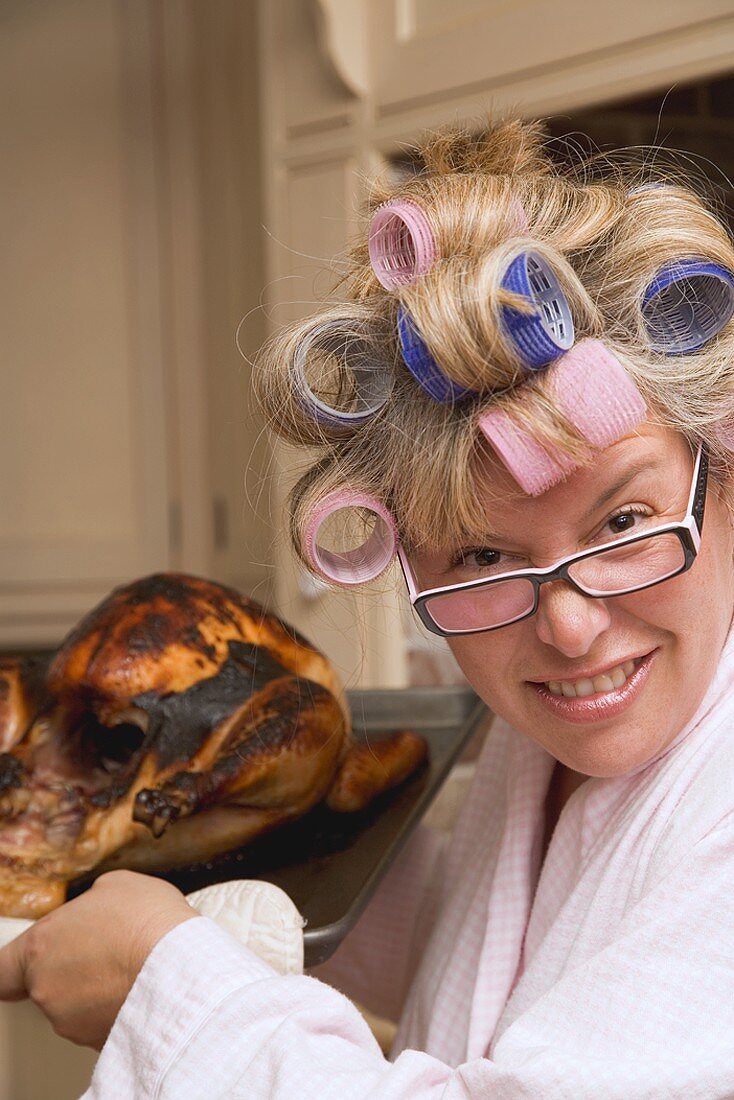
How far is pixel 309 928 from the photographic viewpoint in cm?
61

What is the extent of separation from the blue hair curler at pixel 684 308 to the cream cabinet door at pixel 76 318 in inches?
68.9

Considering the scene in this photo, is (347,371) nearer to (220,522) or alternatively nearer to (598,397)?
(598,397)

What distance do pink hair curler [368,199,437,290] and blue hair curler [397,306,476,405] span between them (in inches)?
0.9

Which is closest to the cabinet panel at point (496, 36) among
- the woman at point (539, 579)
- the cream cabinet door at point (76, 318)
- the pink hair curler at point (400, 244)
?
the woman at point (539, 579)

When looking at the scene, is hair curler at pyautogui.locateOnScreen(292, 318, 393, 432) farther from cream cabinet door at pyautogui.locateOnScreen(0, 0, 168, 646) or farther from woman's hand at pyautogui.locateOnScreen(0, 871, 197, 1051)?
cream cabinet door at pyautogui.locateOnScreen(0, 0, 168, 646)

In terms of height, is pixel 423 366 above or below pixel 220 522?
above

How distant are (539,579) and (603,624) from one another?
0.04 meters

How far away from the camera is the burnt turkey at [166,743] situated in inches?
29.5

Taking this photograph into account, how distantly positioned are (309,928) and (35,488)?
70.6 inches

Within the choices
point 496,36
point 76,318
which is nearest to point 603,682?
point 496,36

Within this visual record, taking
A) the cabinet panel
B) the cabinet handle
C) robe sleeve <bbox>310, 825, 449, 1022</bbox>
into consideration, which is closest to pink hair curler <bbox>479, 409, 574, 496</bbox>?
robe sleeve <bbox>310, 825, 449, 1022</bbox>

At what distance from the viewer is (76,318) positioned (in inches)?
86.5

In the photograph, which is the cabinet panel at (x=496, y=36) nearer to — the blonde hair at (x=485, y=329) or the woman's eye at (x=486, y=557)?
the blonde hair at (x=485, y=329)

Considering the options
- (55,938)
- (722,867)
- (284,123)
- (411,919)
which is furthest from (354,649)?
(722,867)
